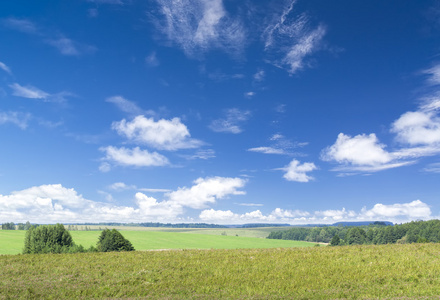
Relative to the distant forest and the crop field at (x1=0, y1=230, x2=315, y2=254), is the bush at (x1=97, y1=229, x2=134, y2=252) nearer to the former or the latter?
the crop field at (x1=0, y1=230, x2=315, y2=254)

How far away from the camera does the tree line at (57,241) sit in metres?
38.6

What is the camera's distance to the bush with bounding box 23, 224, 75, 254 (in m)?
42.0

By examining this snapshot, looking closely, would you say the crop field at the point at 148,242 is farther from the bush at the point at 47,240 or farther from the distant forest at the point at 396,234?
the bush at the point at 47,240

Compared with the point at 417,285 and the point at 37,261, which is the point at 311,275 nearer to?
the point at 417,285

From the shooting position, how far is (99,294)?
1343 centimetres

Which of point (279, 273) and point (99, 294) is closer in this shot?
point (99, 294)

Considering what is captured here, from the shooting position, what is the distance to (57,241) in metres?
43.8

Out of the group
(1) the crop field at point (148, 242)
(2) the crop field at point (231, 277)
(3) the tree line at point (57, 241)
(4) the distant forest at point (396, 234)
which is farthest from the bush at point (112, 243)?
(4) the distant forest at point (396, 234)

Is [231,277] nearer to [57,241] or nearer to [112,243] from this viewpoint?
[112,243]

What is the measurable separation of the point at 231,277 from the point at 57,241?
37.9 meters

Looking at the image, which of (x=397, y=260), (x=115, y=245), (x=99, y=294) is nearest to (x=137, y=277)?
(x=99, y=294)

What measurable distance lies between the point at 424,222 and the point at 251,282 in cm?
14578

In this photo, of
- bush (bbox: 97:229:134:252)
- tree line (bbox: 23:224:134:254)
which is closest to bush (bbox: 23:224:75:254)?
tree line (bbox: 23:224:134:254)

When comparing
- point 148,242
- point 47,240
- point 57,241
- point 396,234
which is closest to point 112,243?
point 57,241
